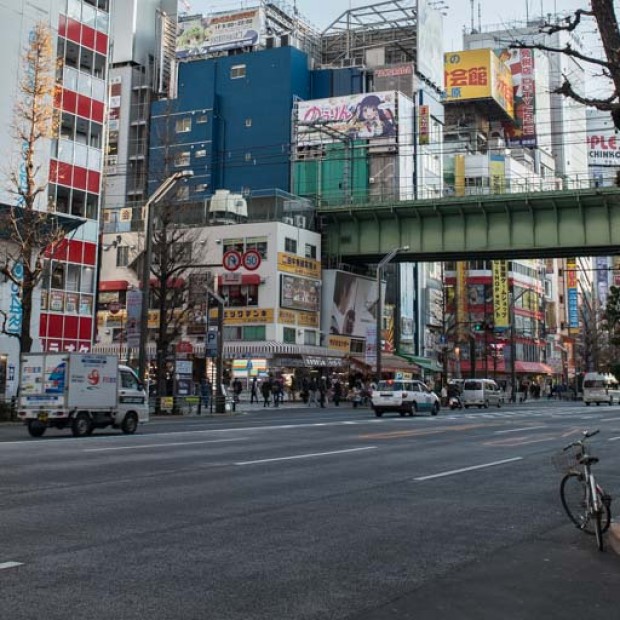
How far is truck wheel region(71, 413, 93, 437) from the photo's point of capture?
21062mm

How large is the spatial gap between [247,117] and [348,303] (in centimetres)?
2837

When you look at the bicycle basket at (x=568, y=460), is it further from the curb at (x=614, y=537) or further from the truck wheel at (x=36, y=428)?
the truck wheel at (x=36, y=428)

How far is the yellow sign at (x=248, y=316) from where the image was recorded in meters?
57.3

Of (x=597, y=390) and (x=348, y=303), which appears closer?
(x=597, y=390)

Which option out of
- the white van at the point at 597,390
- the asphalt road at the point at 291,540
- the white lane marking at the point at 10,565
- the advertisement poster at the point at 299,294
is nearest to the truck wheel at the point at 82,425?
the asphalt road at the point at 291,540

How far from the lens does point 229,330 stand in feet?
194

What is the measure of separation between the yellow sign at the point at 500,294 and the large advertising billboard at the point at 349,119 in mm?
23142

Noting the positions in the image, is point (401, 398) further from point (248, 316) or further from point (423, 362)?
point (423, 362)

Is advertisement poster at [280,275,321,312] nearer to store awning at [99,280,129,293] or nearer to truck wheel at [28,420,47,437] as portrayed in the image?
store awning at [99,280,129,293]

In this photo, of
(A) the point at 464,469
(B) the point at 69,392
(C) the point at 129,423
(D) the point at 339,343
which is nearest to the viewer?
(A) the point at 464,469

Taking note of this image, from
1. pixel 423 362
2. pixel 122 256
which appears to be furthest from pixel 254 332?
pixel 423 362

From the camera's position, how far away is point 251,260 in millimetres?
57938

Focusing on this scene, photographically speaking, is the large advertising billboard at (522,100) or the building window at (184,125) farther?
the large advertising billboard at (522,100)

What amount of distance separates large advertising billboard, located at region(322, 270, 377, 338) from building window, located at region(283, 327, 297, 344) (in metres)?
4.30
